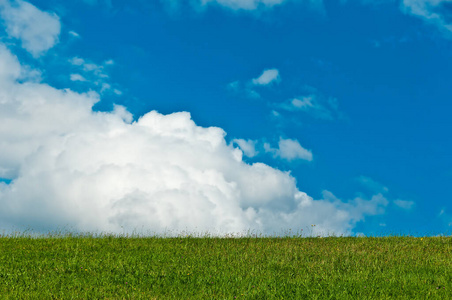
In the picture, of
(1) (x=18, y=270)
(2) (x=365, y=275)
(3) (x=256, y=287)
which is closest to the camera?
(3) (x=256, y=287)

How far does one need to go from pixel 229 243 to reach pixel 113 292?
7.62 metres

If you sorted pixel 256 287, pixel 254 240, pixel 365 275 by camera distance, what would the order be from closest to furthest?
pixel 256 287 < pixel 365 275 < pixel 254 240

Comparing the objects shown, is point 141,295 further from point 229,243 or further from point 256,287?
point 229,243

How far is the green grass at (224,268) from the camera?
10.4 m

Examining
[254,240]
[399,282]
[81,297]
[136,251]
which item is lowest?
[81,297]

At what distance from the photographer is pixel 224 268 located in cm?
1277

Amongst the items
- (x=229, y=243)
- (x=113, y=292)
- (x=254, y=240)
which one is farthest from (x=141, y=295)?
(x=254, y=240)

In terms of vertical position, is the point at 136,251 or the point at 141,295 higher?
the point at 136,251

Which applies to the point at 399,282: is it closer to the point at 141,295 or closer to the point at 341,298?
the point at 341,298

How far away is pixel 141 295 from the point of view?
1007 cm

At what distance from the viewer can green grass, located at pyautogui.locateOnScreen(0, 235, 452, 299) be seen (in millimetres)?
10359

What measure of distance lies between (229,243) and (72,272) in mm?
6753

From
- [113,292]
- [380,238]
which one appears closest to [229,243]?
[380,238]

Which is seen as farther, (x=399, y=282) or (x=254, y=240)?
(x=254, y=240)
